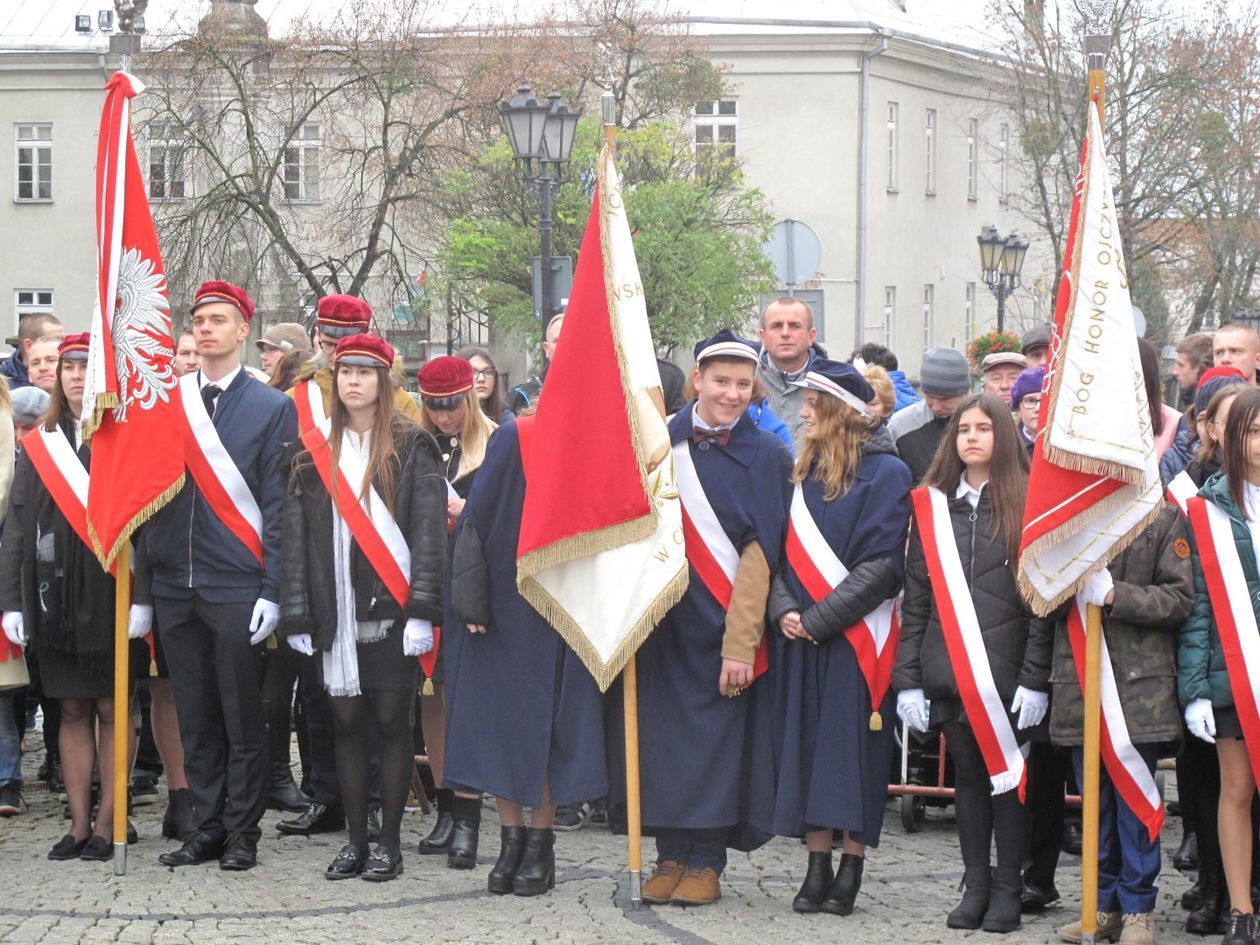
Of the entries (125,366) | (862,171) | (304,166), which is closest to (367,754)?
(125,366)

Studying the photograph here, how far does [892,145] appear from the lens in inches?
1740

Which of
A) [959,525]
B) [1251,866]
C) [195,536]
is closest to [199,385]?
[195,536]

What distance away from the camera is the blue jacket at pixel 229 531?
783 centimetres

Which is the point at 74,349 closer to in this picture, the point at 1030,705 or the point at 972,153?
the point at 1030,705

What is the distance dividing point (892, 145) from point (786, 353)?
119ft

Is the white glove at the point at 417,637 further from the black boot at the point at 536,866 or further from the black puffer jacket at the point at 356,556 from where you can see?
the black boot at the point at 536,866

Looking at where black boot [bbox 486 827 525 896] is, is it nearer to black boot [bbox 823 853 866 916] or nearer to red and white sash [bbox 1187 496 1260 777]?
black boot [bbox 823 853 866 916]

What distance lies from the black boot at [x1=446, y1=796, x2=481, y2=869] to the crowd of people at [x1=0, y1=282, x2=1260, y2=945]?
1 cm

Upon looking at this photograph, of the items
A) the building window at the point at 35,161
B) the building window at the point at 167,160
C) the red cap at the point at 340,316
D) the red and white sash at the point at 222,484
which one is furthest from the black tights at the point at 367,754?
the building window at the point at 35,161

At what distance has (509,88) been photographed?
1342 inches

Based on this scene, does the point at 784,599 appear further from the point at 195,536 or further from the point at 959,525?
the point at 195,536

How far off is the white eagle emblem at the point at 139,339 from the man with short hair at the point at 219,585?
128 mm

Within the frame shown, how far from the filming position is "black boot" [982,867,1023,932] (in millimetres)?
6969

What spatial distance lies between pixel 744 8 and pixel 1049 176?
33.6ft
